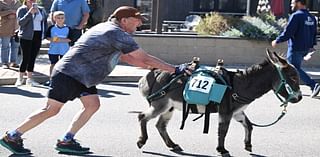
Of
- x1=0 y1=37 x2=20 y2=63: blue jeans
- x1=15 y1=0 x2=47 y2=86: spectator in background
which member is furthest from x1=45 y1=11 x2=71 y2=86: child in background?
x1=0 y1=37 x2=20 y2=63: blue jeans

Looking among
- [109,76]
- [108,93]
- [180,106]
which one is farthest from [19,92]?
[180,106]

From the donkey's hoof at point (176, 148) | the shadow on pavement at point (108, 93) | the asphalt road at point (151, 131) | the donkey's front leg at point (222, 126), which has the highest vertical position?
the donkey's front leg at point (222, 126)

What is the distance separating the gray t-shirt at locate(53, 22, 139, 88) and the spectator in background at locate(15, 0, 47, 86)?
565 cm

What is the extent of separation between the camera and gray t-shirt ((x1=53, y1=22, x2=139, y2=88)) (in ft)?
20.8

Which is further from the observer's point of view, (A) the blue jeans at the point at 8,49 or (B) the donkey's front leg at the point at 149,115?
(A) the blue jeans at the point at 8,49

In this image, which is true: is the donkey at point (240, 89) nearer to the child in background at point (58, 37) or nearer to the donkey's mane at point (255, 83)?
the donkey's mane at point (255, 83)

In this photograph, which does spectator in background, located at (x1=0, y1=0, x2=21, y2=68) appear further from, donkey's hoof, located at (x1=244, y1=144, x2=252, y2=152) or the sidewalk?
donkey's hoof, located at (x1=244, y1=144, x2=252, y2=152)

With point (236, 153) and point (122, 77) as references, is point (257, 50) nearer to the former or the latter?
point (122, 77)

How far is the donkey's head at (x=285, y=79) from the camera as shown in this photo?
6.56 meters

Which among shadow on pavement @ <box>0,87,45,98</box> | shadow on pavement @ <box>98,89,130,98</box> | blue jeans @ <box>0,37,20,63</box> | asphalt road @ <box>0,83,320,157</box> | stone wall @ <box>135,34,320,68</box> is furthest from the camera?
stone wall @ <box>135,34,320,68</box>

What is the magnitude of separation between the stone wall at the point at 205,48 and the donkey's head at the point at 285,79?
8879 millimetres

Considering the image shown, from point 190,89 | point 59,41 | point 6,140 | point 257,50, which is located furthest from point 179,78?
point 257,50

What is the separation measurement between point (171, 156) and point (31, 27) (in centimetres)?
585

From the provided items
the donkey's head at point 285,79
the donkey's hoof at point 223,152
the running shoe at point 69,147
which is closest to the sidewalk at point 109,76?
the running shoe at point 69,147
